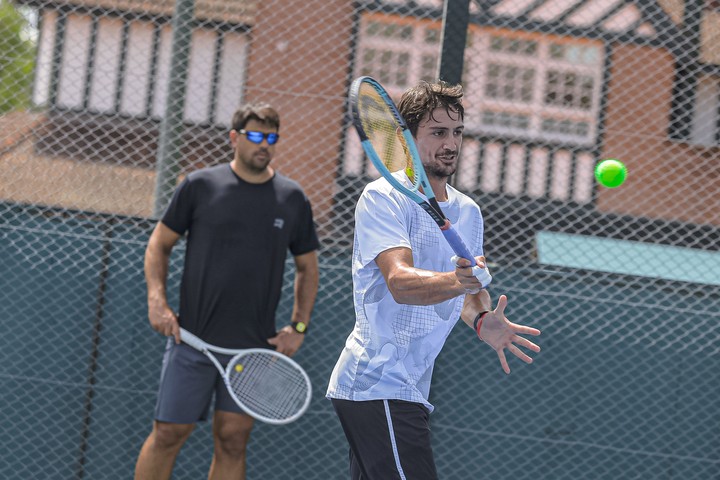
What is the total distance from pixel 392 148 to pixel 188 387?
5.75 feet

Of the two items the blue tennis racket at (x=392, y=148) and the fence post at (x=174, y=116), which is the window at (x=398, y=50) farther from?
the blue tennis racket at (x=392, y=148)

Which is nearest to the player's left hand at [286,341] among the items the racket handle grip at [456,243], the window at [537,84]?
the racket handle grip at [456,243]

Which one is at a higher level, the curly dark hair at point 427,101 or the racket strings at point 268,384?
the curly dark hair at point 427,101

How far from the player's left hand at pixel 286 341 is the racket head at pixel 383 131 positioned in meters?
1.60

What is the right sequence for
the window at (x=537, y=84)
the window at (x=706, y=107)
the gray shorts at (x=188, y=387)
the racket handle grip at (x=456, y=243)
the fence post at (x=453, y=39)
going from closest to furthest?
the racket handle grip at (x=456, y=243)
the gray shorts at (x=188, y=387)
the fence post at (x=453, y=39)
the window at (x=706, y=107)
the window at (x=537, y=84)

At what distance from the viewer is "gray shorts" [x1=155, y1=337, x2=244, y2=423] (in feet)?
13.7

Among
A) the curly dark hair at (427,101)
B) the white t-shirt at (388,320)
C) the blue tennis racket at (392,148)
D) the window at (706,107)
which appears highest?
the window at (706,107)

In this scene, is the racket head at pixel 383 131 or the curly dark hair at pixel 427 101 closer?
the racket head at pixel 383 131

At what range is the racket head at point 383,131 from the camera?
104 inches

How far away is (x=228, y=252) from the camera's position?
425 centimetres

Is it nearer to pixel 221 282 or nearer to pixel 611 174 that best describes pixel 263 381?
pixel 221 282

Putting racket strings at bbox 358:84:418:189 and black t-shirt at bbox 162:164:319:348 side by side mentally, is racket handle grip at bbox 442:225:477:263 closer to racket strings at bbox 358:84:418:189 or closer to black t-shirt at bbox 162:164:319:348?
racket strings at bbox 358:84:418:189

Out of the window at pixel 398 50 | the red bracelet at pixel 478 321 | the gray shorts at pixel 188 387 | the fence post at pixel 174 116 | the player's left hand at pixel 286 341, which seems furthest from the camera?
the window at pixel 398 50

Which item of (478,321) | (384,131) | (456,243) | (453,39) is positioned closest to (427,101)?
(384,131)
